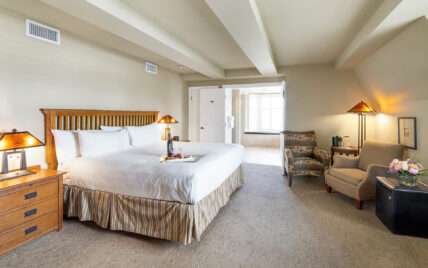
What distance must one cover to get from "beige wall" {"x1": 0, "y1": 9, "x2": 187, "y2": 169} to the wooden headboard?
0.09 meters

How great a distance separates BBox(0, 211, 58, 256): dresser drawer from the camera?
6.50 feet

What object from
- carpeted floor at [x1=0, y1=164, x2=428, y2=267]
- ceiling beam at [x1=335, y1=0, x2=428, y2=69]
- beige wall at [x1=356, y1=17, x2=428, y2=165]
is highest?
ceiling beam at [x1=335, y1=0, x2=428, y2=69]

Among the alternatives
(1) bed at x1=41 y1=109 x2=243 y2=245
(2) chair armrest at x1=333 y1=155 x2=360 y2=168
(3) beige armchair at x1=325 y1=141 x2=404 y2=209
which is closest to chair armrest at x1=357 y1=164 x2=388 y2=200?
(3) beige armchair at x1=325 y1=141 x2=404 y2=209

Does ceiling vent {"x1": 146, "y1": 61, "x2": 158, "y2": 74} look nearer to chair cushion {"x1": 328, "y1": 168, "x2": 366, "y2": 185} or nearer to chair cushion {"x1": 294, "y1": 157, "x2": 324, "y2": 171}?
chair cushion {"x1": 294, "y1": 157, "x2": 324, "y2": 171}

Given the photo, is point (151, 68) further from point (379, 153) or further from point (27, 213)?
point (379, 153)

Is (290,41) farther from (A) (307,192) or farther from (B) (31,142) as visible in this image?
(B) (31,142)

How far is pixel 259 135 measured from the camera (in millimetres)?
9430

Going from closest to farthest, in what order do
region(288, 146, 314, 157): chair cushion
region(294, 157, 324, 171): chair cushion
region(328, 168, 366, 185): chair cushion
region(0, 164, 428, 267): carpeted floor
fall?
region(0, 164, 428, 267): carpeted floor → region(328, 168, 366, 185): chair cushion → region(294, 157, 324, 171): chair cushion → region(288, 146, 314, 157): chair cushion

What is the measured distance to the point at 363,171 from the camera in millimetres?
3506

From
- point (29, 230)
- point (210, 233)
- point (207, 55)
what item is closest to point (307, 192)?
point (210, 233)

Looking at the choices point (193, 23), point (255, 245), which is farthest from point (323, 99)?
point (255, 245)

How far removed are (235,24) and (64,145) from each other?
2.65 meters

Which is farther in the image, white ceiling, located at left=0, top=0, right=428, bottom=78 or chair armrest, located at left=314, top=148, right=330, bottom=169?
chair armrest, located at left=314, top=148, right=330, bottom=169

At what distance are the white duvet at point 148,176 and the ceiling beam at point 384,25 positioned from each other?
2407 mm
